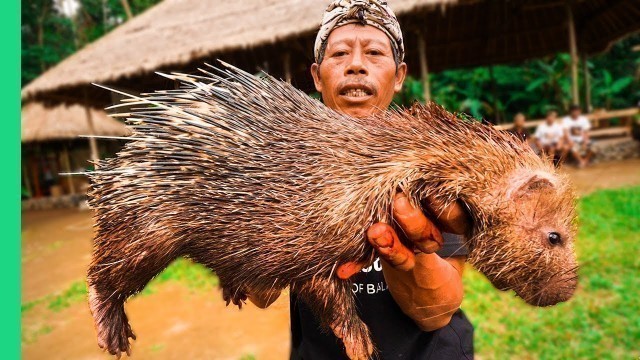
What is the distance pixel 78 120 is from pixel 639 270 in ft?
62.7

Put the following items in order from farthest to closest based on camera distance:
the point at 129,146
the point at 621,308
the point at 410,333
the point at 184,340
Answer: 1. the point at 184,340
2. the point at 621,308
3. the point at 410,333
4. the point at 129,146

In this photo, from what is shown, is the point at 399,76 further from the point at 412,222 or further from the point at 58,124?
the point at 58,124

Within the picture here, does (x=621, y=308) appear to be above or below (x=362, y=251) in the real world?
below

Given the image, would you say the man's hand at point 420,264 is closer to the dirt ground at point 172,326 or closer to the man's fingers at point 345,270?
the man's fingers at point 345,270

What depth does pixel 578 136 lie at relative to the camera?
8.12m

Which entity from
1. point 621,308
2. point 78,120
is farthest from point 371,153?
point 78,120

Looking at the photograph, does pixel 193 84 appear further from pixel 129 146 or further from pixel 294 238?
pixel 294 238

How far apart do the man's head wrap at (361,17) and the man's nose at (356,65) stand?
10 cm

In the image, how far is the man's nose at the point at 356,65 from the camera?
1.32 meters

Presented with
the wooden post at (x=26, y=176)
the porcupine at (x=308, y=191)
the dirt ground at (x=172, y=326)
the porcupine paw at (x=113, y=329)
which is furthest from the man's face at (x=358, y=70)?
the wooden post at (x=26, y=176)

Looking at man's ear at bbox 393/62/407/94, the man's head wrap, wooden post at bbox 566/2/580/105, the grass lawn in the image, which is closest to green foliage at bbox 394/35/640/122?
wooden post at bbox 566/2/580/105

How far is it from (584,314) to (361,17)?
324 centimetres

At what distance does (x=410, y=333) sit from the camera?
148cm

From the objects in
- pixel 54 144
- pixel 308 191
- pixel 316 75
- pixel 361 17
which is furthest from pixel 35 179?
pixel 308 191
